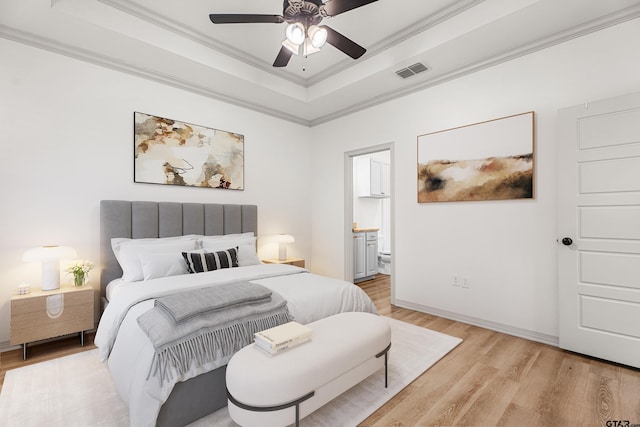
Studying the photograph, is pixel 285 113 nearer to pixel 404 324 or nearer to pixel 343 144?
pixel 343 144

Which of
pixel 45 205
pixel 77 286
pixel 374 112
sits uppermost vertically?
pixel 374 112

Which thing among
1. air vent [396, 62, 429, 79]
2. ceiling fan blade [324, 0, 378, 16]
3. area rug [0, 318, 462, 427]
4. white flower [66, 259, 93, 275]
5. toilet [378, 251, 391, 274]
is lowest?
area rug [0, 318, 462, 427]

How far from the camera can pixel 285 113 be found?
473 centimetres

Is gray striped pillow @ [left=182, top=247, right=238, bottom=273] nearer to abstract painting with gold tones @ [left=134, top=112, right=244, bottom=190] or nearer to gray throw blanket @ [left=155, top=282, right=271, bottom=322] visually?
gray throw blanket @ [left=155, top=282, right=271, bottom=322]

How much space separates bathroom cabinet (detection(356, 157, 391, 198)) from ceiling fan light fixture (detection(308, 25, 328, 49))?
3619mm

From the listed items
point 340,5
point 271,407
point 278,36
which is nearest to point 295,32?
point 340,5

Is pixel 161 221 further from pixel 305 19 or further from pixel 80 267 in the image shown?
pixel 305 19

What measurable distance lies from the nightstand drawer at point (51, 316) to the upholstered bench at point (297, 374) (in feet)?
6.44

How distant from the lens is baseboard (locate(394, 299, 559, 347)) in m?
2.78

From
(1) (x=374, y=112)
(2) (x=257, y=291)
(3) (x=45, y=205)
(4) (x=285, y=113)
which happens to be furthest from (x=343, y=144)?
(3) (x=45, y=205)

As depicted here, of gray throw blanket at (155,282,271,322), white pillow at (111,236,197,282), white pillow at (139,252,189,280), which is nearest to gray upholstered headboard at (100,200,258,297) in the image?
white pillow at (111,236,197,282)

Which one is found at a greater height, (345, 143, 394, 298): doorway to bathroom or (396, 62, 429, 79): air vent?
(396, 62, 429, 79): air vent

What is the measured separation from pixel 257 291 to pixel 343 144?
317 cm

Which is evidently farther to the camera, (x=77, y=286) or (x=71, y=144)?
(x=71, y=144)
